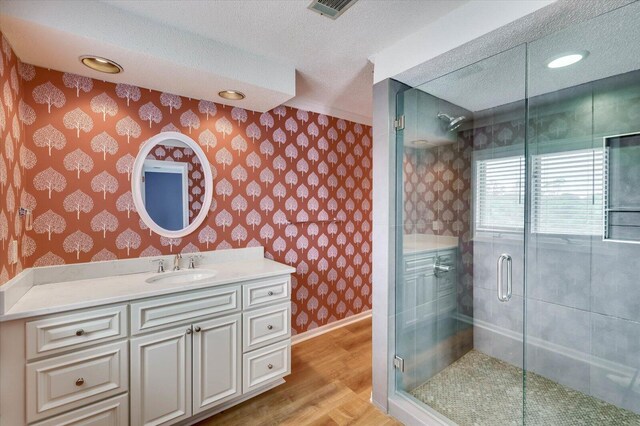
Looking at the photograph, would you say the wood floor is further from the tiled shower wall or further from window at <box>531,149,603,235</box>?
window at <box>531,149,603,235</box>

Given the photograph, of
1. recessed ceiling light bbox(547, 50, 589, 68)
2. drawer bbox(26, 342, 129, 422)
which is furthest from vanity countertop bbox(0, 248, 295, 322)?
recessed ceiling light bbox(547, 50, 589, 68)

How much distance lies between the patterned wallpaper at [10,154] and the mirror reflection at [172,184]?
65 cm

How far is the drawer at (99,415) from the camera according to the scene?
4.88ft

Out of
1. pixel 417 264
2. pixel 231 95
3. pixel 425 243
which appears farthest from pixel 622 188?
pixel 231 95

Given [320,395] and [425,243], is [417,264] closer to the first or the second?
[425,243]

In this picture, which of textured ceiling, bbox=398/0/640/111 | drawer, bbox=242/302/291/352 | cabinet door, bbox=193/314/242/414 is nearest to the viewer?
textured ceiling, bbox=398/0/640/111

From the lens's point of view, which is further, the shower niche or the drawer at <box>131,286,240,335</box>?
the shower niche

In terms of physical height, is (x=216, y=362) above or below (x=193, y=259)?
below

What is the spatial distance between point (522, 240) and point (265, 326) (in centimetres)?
200

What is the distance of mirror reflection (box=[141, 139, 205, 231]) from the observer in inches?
87.0

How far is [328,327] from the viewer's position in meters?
3.26

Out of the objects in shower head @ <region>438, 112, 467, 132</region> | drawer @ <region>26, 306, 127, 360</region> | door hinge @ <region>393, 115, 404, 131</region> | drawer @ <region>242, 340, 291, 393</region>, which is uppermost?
shower head @ <region>438, 112, 467, 132</region>

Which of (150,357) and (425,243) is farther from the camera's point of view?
(425,243)

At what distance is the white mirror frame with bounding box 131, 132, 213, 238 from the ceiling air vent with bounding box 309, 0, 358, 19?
137 centimetres
